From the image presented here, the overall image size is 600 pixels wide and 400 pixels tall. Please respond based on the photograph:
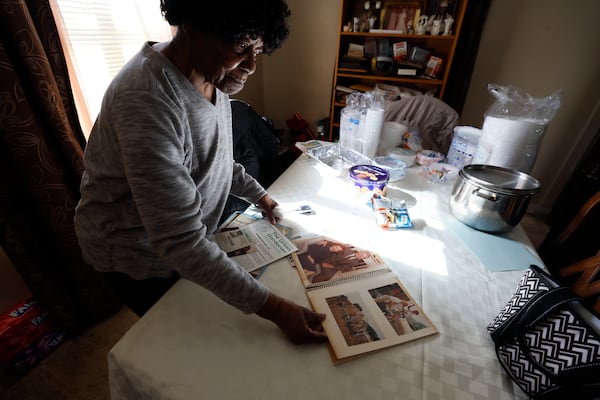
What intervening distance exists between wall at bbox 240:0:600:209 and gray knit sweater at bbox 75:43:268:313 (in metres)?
2.71

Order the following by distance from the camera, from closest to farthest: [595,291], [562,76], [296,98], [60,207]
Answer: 1. [595,291]
2. [60,207]
3. [562,76]
4. [296,98]

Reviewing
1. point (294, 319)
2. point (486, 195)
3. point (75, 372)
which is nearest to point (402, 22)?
point (486, 195)

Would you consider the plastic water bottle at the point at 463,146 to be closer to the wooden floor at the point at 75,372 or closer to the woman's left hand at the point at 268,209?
the woman's left hand at the point at 268,209

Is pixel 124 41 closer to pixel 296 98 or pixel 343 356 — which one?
pixel 343 356

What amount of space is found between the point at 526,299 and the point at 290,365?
49cm

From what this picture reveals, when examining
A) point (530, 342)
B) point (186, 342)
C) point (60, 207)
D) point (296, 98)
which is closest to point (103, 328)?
point (60, 207)

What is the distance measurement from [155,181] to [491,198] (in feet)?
3.11

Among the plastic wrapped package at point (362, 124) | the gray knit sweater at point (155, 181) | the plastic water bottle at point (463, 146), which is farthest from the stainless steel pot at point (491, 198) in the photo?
the gray knit sweater at point (155, 181)

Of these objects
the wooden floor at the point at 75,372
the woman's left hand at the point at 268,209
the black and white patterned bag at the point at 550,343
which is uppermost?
the black and white patterned bag at the point at 550,343

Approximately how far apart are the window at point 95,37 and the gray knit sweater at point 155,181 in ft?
2.76

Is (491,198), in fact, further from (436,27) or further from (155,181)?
(436,27)

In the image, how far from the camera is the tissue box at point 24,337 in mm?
1171

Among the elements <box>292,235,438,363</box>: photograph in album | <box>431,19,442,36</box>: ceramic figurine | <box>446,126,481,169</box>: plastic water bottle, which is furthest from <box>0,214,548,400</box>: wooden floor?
<box>431,19,442,36</box>: ceramic figurine

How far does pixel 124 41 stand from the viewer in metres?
1.52
